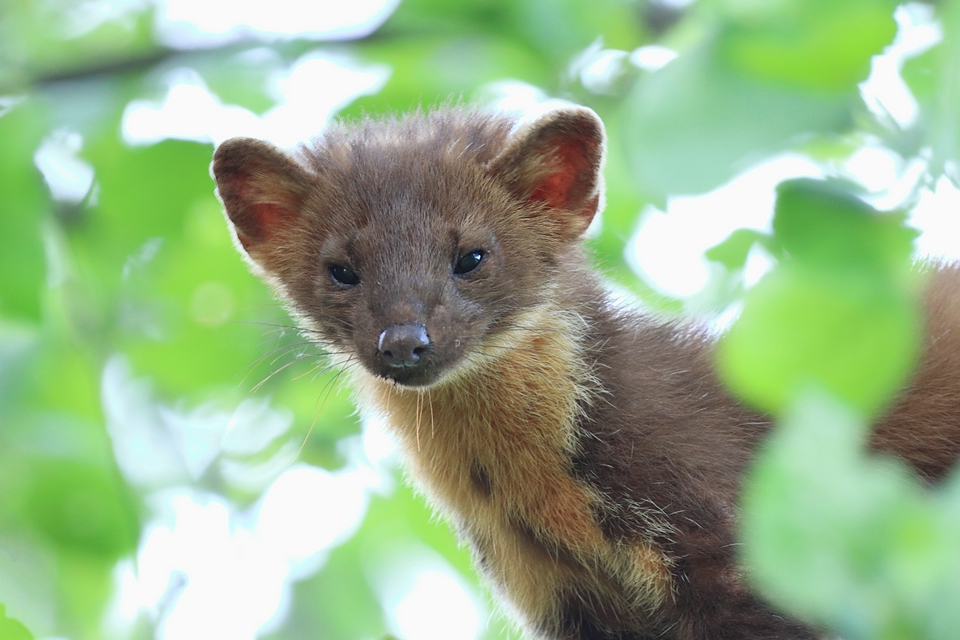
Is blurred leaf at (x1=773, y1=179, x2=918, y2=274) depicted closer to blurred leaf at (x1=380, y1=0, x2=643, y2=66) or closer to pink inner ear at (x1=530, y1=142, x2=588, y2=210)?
blurred leaf at (x1=380, y1=0, x2=643, y2=66)

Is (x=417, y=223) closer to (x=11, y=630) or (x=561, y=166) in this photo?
(x=561, y=166)

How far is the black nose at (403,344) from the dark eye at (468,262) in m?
0.38

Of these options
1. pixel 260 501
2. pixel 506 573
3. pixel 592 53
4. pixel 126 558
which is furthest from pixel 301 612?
pixel 592 53

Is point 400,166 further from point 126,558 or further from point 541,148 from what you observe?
point 126,558

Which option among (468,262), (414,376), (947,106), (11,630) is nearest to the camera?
(947,106)

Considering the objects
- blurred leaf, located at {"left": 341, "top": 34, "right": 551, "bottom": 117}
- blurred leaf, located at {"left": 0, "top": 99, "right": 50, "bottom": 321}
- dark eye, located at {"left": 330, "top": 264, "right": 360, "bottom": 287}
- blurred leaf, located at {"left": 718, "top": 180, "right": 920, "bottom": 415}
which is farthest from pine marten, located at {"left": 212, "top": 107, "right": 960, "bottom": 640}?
blurred leaf, located at {"left": 718, "top": 180, "right": 920, "bottom": 415}

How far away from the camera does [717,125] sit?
6.59 feet

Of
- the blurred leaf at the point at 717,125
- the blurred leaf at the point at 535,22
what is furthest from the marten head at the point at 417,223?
the blurred leaf at the point at 717,125

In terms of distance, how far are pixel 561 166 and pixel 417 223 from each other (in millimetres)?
806

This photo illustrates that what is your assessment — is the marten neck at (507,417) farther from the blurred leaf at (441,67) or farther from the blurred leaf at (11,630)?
the blurred leaf at (11,630)

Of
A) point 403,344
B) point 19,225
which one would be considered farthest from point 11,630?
point 403,344

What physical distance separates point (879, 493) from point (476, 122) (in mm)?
3459

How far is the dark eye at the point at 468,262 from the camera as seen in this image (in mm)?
4395

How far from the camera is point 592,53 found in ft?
14.3
